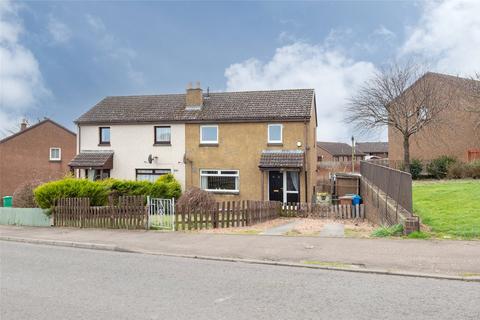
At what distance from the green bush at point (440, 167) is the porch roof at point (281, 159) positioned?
11.4 meters

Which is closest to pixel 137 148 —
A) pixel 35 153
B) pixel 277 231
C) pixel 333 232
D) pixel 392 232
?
pixel 277 231

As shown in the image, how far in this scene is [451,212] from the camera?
12.8m

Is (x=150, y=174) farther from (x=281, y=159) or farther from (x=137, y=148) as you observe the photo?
(x=281, y=159)

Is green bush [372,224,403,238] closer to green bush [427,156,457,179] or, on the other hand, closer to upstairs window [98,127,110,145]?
green bush [427,156,457,179]

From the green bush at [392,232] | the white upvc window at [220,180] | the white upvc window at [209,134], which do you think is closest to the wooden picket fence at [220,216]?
the green bush at [392,232]

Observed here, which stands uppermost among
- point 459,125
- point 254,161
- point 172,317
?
point 459,125

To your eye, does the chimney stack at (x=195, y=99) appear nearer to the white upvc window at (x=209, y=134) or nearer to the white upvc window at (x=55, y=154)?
the white upvc window at (x=209, y=134)

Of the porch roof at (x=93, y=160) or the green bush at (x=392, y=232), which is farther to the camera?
the porch roof at (x=93, y=160)

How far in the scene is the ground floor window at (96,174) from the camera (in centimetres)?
2767

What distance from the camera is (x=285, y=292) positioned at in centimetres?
666

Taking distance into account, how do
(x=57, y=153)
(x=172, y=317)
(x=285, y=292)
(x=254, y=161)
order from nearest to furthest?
1. (x=172, y=317)
2. (x=285, y=292)
3. (x=254, y=161)
4. (x=57, y=153)

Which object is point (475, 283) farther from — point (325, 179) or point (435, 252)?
point (325, 179)

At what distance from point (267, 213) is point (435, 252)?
10631 mm

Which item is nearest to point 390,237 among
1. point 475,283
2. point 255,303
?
point 475,283
